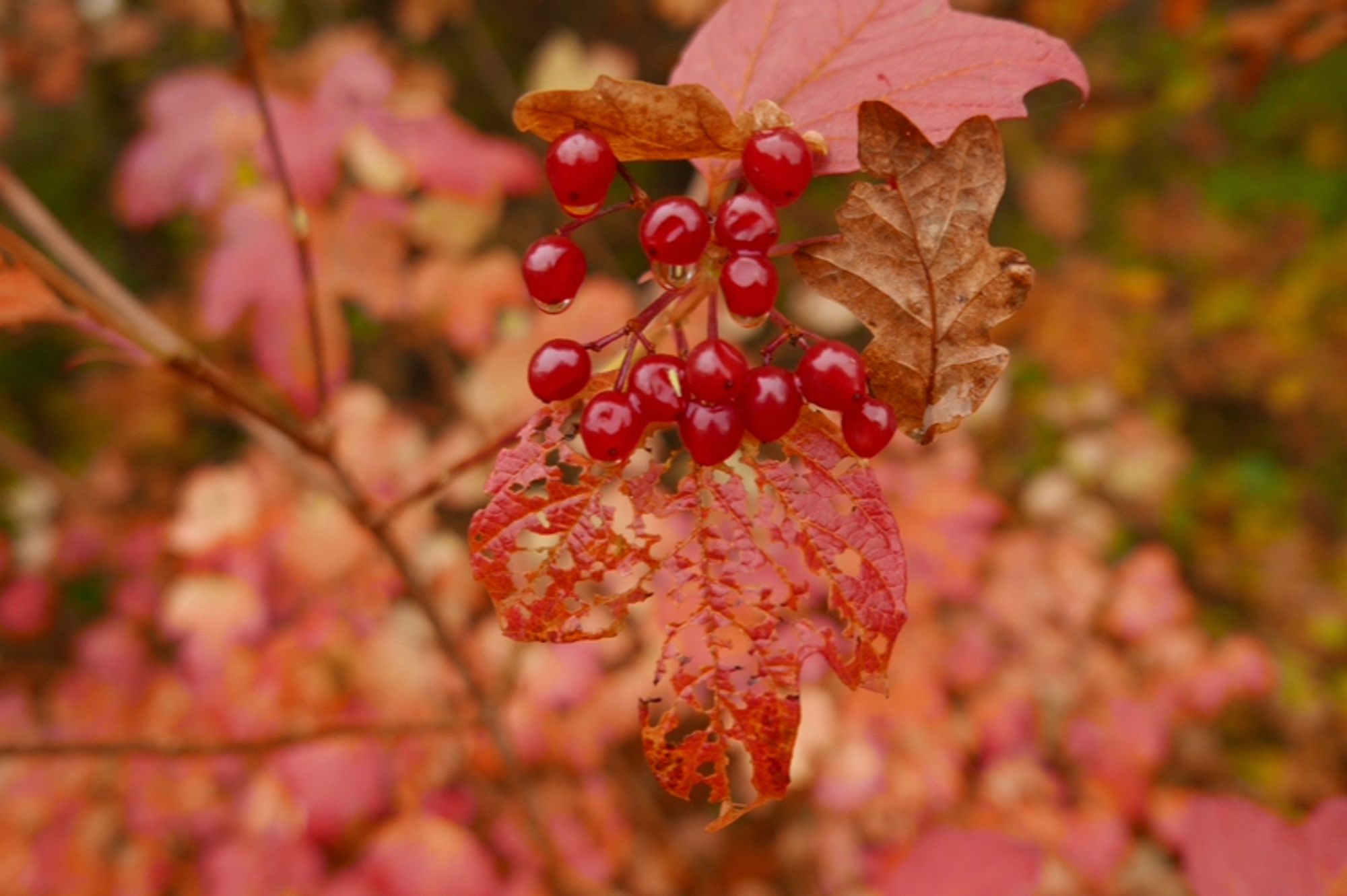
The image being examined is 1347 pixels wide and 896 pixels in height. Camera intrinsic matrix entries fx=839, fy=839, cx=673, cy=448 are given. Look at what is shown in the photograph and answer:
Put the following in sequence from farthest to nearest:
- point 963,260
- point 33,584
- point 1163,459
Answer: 1. point 1163,459
2. point 33,584
3. point 963,260

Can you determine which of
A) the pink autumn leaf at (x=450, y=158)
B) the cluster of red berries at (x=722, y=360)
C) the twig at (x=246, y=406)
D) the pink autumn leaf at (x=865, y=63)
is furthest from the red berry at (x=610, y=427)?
the pink autumn leaf at (x=450, y=158)

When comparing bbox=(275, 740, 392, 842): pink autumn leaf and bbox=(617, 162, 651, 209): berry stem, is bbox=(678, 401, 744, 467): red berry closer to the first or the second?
bbox=(617, 162, 651, 209): berry stem

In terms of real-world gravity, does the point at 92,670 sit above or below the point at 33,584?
above

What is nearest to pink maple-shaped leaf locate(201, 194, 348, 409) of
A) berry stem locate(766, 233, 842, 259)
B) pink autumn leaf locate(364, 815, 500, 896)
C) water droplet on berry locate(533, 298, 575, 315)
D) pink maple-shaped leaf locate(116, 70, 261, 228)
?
pink maple-shaped leaf locate(116, 70, 261, 228)

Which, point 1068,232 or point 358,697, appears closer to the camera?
point 358,697

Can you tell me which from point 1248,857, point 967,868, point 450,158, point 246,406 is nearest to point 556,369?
point 246,406

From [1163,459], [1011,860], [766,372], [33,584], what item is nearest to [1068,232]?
[1163,459]

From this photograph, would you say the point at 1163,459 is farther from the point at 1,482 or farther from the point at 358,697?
the point at 1,482
